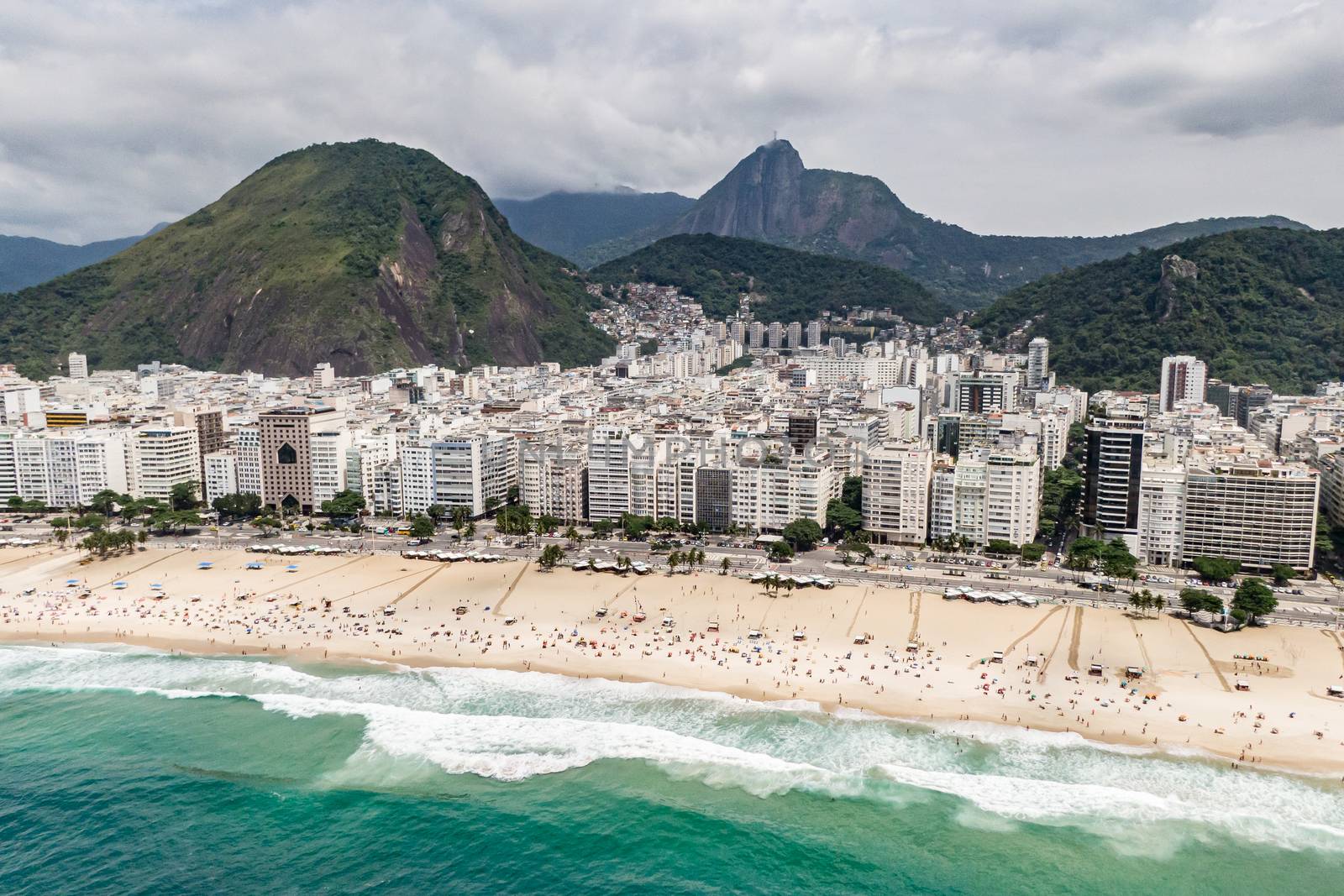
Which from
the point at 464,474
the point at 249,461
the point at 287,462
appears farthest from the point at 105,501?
the point at 464,474

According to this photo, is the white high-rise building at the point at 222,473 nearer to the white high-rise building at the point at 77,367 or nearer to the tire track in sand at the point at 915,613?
the tire track in sand at the point at 915,613

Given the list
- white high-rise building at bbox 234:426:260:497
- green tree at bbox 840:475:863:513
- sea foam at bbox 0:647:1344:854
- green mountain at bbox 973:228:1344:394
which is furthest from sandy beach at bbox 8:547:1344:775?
green mountain at bbox 973:228:1344:394

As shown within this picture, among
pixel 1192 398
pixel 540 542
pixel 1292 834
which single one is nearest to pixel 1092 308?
pixel 1192 398

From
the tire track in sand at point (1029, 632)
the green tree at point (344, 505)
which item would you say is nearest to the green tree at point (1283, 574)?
the tire track in sand at point (1029, 632)

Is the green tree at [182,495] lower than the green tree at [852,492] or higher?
lower

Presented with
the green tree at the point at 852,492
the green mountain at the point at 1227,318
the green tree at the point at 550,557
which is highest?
the green mountain at the point at 1227,318

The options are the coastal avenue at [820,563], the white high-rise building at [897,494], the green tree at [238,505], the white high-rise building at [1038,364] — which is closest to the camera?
the coastal avenue at [820,563]

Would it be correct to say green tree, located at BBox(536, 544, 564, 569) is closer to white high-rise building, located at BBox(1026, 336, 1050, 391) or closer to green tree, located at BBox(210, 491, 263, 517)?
green tree, located at BBox(210, 491, 263, 517)
